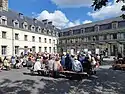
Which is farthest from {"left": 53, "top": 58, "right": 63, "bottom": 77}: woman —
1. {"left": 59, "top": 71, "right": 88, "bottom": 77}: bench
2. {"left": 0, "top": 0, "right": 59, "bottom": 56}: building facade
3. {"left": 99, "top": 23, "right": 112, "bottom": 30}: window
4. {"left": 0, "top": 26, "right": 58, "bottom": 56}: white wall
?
{"left": 99, "top": 23, "right": 112, "bottom": 30}: window

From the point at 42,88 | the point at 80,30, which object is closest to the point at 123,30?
the point at 80,30

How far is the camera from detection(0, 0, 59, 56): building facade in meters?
43.2

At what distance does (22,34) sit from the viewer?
4838 cm

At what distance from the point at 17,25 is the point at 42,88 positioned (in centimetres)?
3921

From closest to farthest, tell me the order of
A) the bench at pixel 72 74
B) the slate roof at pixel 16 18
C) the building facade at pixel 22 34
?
the bench at pixel 72 74 → the building facade at pixel 22 34 → the slate roof at pixel 16 18

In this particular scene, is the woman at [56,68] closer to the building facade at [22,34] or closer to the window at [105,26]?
the building facade at [22,34]

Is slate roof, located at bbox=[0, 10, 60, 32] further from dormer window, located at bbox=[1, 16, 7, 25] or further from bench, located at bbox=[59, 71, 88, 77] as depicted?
bench, located at bbox=[59, 71, 88, 77]

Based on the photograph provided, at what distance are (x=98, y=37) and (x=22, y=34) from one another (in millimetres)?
20523

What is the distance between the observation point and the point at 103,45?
2186 inches

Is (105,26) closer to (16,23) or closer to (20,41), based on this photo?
(20,41)

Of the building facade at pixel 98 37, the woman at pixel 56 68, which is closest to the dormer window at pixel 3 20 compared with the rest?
the building facade at pixel 98 37

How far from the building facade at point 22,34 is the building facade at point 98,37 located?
4384 mm

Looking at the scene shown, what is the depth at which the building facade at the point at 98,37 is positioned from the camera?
52031mm

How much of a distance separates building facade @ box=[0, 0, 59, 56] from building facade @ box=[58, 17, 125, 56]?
14.4 ft
